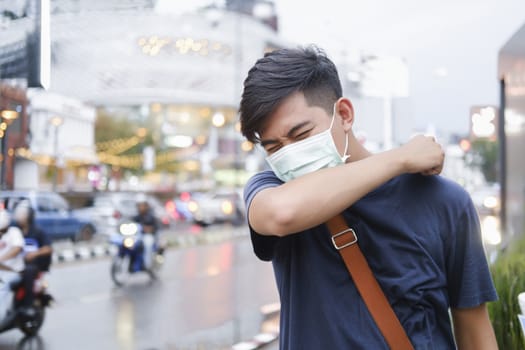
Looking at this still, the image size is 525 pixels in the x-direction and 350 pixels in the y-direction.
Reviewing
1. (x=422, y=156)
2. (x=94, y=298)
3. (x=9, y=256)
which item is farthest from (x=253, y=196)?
(x=94, y=298)

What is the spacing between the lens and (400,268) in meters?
1.16

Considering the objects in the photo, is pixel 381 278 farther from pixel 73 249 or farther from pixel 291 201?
pixel 73 249

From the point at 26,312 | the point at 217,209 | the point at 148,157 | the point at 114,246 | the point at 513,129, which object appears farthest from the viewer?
the point at 217,209

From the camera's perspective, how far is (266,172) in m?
1.38

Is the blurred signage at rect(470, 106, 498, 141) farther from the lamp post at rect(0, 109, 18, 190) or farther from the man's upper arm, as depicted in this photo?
the man's upper arm

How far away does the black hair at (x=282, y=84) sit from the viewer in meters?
1.24

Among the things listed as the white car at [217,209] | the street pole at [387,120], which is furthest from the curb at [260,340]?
the white car at [217,209]

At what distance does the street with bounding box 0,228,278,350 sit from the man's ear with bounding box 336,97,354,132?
4.44 m

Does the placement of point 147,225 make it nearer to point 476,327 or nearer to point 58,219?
point 58,219

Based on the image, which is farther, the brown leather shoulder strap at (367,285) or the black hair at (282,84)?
the black hair at (282,84)

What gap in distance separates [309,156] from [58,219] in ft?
40.0

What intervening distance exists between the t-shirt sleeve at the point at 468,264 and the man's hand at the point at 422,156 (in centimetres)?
10

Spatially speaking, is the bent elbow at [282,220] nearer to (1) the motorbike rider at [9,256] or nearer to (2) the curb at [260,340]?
(2) the curb at [260,340]

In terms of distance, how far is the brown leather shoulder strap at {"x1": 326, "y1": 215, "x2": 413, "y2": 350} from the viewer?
1113mm
